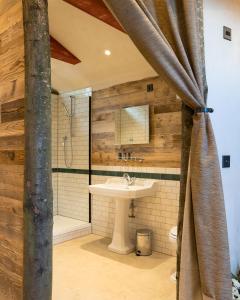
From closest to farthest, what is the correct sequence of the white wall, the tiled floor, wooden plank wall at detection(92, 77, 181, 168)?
1. the white wall
2. the tiled floor
3. wooden plank wall at detection(92, 77, 181, 168)

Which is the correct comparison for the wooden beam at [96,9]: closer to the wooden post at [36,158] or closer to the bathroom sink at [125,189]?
the wooden post at [36,158]

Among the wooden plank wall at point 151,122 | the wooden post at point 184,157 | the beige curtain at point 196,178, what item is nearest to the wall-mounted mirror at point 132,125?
the wooden plank wall at point 151,122

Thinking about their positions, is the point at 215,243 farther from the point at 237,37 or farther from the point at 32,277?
the point at 237,37

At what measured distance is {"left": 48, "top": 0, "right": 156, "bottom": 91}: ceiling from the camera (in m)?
2.88

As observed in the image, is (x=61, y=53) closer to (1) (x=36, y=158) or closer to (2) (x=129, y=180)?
(2) (x=129, y=180)

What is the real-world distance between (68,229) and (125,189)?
124cm

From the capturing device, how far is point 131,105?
3.54 metres

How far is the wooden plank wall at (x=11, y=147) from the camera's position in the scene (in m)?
1.61

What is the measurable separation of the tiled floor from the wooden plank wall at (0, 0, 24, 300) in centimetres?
84

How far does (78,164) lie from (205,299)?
298 centimetres

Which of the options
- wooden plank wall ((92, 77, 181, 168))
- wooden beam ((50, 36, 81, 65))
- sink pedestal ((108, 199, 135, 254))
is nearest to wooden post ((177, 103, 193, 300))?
wooden plank wall ((92, 77, 181, 168))

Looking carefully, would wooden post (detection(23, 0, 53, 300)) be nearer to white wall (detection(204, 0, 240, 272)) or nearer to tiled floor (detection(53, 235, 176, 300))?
tiled floor (detection(53, 235, 176, 300))

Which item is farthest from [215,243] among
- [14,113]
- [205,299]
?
[14,113]

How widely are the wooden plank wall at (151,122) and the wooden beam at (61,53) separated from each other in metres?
0.56
